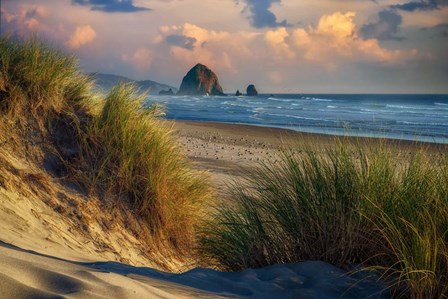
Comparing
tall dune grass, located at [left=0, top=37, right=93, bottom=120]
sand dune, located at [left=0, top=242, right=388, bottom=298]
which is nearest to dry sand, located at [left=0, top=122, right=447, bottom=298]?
sand dune, located at [left=0, top=242, right=388, bottom=298]

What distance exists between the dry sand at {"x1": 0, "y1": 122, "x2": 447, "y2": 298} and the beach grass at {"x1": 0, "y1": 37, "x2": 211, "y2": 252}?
1.25 ft

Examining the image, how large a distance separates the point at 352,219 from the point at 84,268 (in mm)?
2071

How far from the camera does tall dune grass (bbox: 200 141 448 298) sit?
3732mm

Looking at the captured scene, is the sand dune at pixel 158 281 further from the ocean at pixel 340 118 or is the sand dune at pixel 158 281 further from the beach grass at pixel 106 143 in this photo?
the beach grass at pixel 106 143

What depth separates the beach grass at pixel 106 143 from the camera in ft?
20.2

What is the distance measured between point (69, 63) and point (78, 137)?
1.30 metres

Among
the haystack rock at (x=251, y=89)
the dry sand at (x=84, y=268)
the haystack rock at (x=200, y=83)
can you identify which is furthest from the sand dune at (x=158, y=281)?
the haystack rock at (x=200, y=83)

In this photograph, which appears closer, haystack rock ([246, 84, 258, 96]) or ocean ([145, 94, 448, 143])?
ocean ([145, 94, 448, 143])

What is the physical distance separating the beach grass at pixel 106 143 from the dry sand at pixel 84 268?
382 millimetres

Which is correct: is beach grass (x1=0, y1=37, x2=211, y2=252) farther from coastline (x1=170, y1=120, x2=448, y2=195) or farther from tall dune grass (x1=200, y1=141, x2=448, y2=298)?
tall dune grass (x1=200, y1=141, x2=448, y2=298)

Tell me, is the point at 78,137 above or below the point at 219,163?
above

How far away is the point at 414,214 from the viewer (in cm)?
399

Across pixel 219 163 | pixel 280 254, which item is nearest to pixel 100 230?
pixel 280 254

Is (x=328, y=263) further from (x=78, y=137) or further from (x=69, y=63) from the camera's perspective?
(x=69, y=63)
